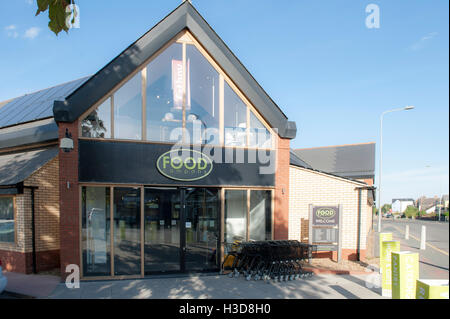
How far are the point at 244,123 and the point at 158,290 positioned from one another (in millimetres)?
5607

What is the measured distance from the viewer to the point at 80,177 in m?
8.34

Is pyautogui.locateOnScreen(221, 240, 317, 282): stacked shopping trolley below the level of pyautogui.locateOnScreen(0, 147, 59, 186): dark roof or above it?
below

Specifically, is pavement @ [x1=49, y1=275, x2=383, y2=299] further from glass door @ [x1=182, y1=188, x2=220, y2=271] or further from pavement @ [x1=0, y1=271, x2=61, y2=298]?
glass door @ [x1=182, y1=188, x2=220, y2=271]

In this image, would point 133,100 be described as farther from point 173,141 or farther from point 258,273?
point 258,273

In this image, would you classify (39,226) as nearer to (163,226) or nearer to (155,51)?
(163,226)

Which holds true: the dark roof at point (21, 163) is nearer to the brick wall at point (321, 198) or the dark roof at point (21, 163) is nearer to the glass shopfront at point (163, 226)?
the glass shopfront at point (163, 226)

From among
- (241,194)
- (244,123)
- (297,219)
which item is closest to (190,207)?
(241,194)

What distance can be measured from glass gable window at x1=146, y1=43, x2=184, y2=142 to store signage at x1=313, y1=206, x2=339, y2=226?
5.55 meters

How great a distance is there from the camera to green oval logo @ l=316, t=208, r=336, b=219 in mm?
Result: 10516

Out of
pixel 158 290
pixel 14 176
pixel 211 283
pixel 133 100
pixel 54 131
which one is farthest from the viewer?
pixel 54 131

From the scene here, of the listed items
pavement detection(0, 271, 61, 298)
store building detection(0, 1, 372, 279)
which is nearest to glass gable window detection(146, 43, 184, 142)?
store building detection(0, 1, 372, 279)

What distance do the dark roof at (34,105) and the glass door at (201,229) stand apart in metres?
7.38

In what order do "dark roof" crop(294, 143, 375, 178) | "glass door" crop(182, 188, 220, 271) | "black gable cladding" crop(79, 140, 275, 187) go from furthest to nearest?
"dark roof" crop(294, 143, 375, 178) < "glass door" crop(182, 188, 220, 271) < "black gable cladding" crop(79, 140, 275, 187)
